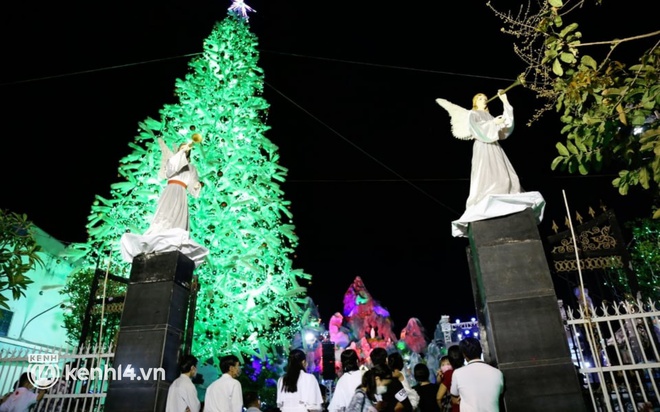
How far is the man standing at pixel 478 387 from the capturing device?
3965 mm

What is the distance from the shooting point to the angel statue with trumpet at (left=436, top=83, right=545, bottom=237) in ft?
17.2

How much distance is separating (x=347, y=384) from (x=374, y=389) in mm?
604

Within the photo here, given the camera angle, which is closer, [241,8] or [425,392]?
[425,392]

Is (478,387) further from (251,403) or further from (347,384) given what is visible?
(251,403)

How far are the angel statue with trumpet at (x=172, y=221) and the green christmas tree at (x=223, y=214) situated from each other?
9.60 feet

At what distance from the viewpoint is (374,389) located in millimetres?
4246

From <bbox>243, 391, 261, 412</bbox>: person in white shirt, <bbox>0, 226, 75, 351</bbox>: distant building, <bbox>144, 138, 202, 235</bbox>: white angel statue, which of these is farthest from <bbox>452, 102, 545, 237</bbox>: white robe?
<bbox>0, 226, 75, 351</bbox>: distant building

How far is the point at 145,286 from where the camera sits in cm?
604

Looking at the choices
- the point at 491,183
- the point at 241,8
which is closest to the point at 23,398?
the point at 491,183

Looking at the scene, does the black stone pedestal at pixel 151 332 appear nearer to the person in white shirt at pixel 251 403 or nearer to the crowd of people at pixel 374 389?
the crowd of people at pixel 374 389

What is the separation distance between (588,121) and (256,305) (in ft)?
27.7

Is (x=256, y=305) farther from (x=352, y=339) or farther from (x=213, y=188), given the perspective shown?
(x=352, y=339)

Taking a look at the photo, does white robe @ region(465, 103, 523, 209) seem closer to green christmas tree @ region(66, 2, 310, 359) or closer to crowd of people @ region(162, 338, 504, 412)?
crowd of people @ region(162, 338, 504, 412)

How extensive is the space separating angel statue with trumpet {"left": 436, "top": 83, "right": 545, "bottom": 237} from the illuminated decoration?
10.3 meters
